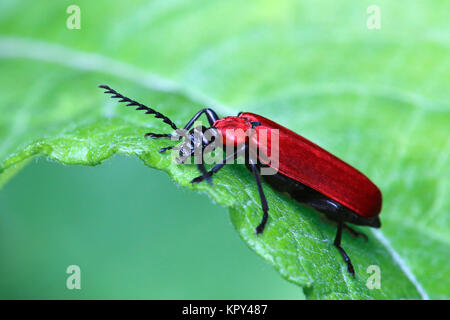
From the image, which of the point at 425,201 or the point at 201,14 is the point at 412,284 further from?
the point at 201,14

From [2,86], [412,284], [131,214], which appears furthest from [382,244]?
[2,86]

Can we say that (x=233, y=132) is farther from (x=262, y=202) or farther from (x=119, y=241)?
(x=119, y=241)

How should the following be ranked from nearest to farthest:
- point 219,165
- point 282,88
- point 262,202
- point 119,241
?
point 262,202 → point 219,165 → point 282,88 → point 119,241

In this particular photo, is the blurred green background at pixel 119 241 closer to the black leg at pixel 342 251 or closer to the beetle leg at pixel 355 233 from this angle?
the beetle leg at pixel 355 233

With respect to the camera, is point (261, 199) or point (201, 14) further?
point (201, 14)

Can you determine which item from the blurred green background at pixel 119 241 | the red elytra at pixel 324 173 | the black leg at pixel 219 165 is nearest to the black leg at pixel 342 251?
the red elytra at pixel 324 173

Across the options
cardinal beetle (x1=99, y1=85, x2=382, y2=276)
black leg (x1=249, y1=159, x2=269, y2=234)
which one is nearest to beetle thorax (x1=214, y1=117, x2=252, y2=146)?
cardinal beetle (x1=99, y1=85, x2=382, y2=276)

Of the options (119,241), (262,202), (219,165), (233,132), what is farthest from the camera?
(119,241)

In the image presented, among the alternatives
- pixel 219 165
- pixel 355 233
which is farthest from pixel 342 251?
pixel 219 165

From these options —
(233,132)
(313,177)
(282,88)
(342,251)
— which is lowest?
(342,251)
